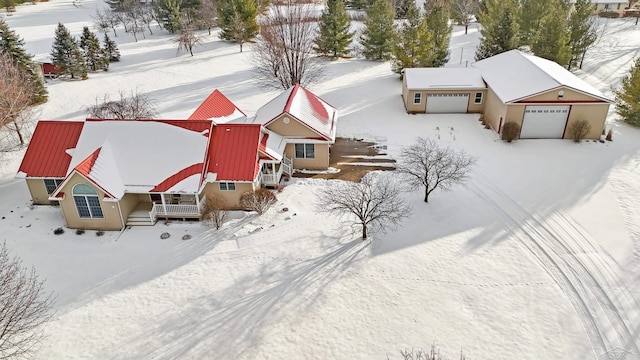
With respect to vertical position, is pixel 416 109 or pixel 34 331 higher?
pixel 416 109

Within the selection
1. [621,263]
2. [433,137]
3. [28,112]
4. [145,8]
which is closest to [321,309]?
[621,263]

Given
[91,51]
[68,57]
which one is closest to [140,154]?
[68,57]

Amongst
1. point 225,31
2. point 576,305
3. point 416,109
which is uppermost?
point 225,31

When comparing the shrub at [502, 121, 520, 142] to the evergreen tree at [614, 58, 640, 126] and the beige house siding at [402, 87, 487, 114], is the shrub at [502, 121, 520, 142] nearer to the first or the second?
the beige house siding at [402, 87, 487, 114]

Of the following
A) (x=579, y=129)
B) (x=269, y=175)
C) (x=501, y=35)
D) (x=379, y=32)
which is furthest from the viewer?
(x=379, y=32)

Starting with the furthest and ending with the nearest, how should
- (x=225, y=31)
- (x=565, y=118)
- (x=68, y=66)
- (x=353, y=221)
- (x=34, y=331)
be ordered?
(x=225, y=31), (x=68, y=66), (x=565, y=118), (x=353, y=221), (x=34, y=331)

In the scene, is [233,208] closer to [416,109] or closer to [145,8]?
[416,109]

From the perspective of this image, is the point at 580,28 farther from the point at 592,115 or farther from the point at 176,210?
the point at 176,210

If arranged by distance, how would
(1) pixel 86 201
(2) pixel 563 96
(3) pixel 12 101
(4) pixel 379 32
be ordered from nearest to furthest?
(1) pixel 86 201, (3) pixel 12 101, (2) pixel 563 96, (4) pixel 379 32
